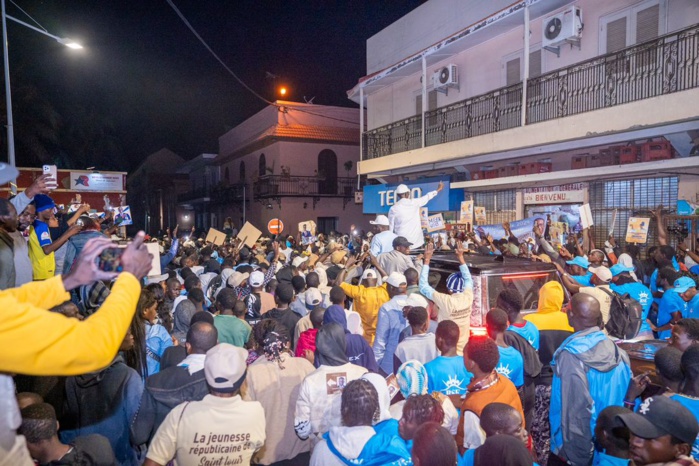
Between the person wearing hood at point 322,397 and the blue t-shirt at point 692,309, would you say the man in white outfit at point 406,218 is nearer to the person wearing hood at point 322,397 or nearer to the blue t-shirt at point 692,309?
the blue t-shirt at point 692,309

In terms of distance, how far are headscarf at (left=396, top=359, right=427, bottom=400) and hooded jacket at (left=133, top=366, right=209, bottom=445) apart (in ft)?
4.55

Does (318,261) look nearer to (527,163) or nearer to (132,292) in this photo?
(132,292)

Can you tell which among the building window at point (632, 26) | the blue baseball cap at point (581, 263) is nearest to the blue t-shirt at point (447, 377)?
the blue baseball cap at point (581, 263)

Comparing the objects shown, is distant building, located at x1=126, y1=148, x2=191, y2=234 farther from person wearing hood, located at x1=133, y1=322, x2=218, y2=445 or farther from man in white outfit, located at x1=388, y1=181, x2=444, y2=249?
person wearing hood, located at x1=133, y1=322, x2=218, y2=445

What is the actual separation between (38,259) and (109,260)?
176 inches

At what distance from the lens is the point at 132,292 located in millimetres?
2020

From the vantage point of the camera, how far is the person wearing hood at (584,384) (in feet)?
12.4

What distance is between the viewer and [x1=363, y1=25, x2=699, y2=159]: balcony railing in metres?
10.9

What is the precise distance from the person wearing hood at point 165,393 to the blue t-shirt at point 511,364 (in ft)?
7.71

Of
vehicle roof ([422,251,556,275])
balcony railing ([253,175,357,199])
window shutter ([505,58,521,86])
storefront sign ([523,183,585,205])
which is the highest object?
window shutter ([505,58,521,86])

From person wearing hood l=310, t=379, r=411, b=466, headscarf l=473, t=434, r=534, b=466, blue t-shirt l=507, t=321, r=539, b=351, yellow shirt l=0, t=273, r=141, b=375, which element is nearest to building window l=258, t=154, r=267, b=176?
blue t-shirt l=507, t=321, r=539, b=351

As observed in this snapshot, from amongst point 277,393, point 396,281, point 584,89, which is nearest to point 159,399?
point 277,393

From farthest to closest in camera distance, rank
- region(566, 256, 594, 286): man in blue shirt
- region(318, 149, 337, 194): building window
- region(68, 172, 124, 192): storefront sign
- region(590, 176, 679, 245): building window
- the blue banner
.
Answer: region(318, 149, 337, 194): building window → region(68, 172, 124, 192): storefront sign → the blue banner → region(590, 176, 679, 245): building window → region(566, 256, 594, 286): man in blue shirt

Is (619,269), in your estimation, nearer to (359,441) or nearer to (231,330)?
(231,330)
